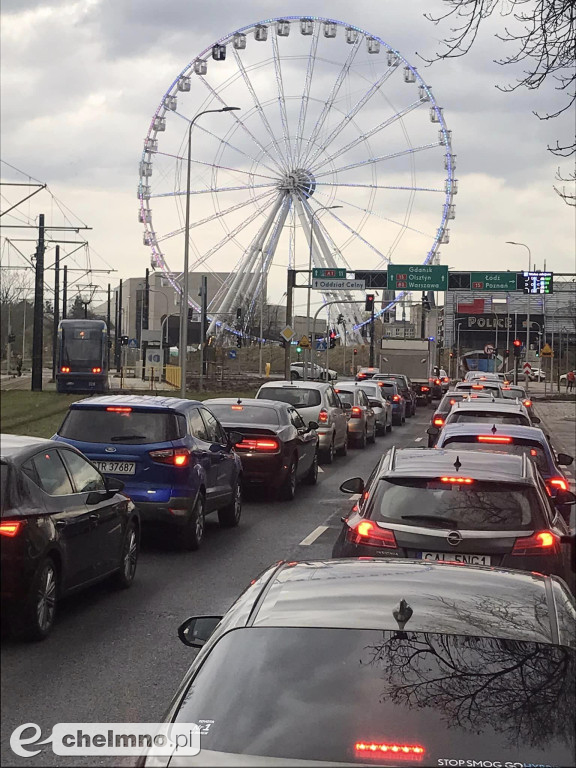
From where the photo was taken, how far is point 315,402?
24406 millimetres

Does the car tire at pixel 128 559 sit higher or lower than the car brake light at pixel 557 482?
A: lower

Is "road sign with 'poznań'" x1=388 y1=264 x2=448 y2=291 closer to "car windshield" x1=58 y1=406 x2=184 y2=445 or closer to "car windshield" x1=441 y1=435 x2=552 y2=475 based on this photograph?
"car windshield" x1=441 y1=435 x2=552 y2=475

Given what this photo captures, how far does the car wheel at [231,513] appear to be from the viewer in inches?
575

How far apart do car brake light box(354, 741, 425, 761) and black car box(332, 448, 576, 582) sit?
4.76m

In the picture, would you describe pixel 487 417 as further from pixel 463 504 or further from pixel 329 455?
pixel 463 504

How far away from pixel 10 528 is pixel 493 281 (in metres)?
60.7

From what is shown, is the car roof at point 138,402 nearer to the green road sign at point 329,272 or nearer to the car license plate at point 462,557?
the car license plate at point 462,557

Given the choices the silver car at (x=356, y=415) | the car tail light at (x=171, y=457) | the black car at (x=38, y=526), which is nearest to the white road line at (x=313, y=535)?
the car tail light at (x=171, y=457)

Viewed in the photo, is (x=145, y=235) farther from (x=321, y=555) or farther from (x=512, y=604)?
(x=512, y=604)

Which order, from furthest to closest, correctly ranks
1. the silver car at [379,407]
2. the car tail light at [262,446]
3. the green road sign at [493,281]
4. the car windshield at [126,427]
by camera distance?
the green road sign at [493,281]
the silver car at [379,407]
the car tail light at [262,446]
the car windshield at [126,427]

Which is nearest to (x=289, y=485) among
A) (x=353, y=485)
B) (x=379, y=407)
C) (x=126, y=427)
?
(x=126, y=427)

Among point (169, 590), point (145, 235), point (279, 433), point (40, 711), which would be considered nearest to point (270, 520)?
point (279, 433)

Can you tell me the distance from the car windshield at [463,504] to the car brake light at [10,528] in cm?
564

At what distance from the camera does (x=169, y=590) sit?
9.98m
